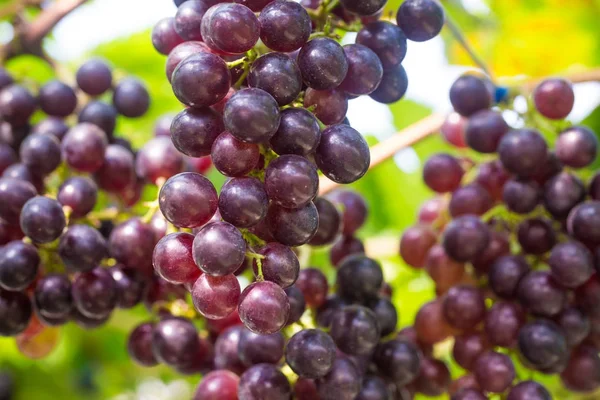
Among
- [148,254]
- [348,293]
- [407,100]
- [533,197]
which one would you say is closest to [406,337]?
[348,293]

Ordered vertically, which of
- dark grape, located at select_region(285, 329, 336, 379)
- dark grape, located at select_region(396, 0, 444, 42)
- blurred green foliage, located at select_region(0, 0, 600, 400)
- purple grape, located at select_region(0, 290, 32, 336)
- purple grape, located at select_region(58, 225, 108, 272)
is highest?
dark grape, located at select_region(396, 0, 444, 42)

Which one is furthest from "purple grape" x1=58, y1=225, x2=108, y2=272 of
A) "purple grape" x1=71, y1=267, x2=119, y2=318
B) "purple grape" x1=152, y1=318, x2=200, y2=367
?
"purple grape" x1=152, y1=318, x2=200, y2=367

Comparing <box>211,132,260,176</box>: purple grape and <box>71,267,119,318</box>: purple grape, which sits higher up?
<box>211,132,260,176</box>: purple grape

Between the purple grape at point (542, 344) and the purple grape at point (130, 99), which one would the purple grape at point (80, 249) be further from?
the purple grape at point (542, 344)

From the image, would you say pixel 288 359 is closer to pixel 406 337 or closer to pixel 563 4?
pixel 406 337

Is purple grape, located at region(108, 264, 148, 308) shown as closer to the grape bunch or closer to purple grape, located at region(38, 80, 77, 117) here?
purple grape, located at region(38, 80, 77, 117)

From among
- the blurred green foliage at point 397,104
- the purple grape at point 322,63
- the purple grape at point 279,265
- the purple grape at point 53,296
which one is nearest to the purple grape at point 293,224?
the purple grape at point 279,265
